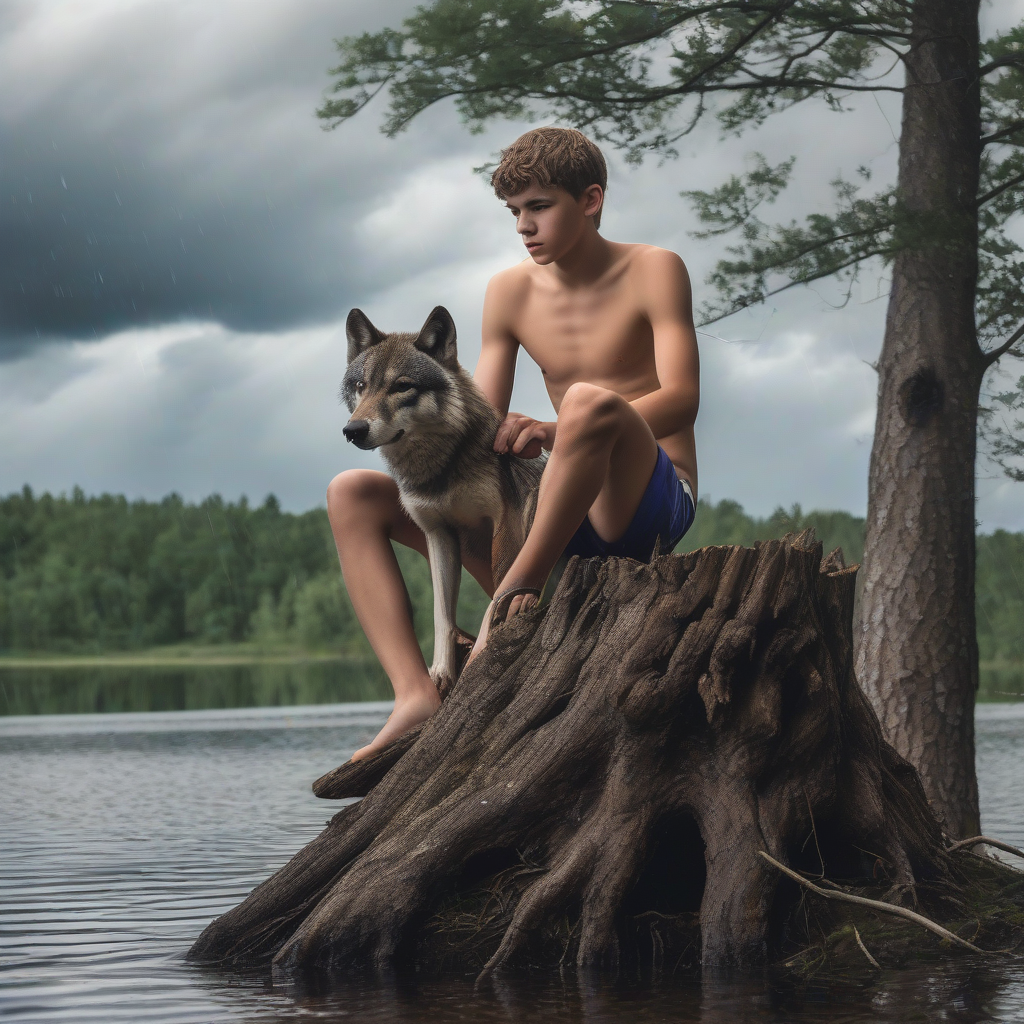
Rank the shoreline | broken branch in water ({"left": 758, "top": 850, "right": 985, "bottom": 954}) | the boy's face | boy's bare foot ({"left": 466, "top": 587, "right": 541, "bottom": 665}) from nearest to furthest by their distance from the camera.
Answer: broken branch in water ({"left": 758, "top": 850, "right": 985, "bottom": 954})
boy's bare foot ({"left": 466, "top": 587, "right": 541, "bottom": 665})
the boy's face
the shoreline

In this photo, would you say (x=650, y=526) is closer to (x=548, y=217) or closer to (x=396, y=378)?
(x=396, y=378)

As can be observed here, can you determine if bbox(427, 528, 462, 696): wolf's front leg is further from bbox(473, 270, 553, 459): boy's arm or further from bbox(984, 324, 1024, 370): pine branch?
bbox(984, 324, 1024, 370): pine branch

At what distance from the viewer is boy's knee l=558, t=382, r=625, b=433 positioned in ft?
12.7

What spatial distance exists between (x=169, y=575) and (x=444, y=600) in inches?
4059

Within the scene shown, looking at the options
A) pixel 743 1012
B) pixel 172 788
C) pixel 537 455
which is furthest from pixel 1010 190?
pixel 172 788

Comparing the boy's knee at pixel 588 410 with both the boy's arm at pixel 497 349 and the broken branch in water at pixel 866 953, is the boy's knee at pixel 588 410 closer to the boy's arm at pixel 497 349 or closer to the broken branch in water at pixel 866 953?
the boy's arm at pixel 497 349

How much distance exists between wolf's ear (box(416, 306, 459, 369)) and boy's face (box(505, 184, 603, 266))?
0.41 metres

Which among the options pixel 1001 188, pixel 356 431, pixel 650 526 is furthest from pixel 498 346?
pixel 1001 188

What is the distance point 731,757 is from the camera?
12.6ft

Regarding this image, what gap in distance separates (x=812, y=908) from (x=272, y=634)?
97.8 m

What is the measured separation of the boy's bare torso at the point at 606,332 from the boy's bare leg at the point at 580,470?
2.08 feet

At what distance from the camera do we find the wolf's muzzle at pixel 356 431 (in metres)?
4.27

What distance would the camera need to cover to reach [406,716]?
437 centimetres

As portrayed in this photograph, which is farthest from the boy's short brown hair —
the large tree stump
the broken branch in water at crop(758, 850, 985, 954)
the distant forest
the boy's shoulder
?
the distant forest
